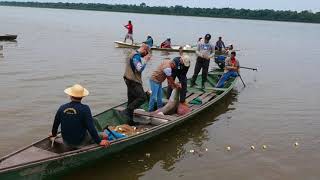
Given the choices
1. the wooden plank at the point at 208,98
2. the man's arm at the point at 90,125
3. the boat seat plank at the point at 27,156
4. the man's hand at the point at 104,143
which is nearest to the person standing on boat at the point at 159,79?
the wooden plank at the point at 208,98

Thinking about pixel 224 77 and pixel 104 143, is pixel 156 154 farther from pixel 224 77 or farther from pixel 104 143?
pixel 224 77

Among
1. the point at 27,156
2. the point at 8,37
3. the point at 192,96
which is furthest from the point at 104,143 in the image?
the point at 8,37

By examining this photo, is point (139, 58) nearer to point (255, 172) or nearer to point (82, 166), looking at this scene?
point (82, 166)

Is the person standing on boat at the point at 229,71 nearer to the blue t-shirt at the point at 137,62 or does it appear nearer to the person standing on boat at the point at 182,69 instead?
the person standing on boat at the point at 182,69

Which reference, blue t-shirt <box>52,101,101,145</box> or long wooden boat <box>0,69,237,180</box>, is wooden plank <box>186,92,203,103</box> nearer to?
long wooden boat <box>0,69,237,180</box>

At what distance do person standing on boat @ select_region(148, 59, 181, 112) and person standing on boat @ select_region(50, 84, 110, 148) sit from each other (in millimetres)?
3023

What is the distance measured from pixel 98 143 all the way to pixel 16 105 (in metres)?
6.04

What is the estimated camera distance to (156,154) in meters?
9.55

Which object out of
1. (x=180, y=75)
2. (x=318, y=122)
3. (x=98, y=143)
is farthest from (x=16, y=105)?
(x=318, y=122)

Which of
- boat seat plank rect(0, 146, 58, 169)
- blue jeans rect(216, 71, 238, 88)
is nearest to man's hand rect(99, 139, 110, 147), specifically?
boat seat plank rect(0, 146, 58, 169)

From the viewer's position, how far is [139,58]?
372 inches

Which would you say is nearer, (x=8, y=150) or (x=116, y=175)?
(x=116, y=175)

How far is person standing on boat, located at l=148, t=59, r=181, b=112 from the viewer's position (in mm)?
10274

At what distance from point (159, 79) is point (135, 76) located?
1.18 meters
